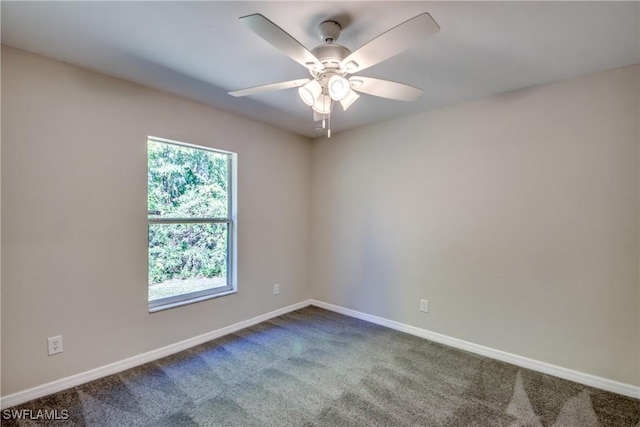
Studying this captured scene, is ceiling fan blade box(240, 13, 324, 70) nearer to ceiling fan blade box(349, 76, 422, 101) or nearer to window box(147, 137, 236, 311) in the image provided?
ceiling fan blade box(349, 76, 422, 101)

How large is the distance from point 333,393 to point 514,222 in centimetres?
196

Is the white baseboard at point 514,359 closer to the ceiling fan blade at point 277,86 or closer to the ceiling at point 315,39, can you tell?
the ceiling at point 315,39

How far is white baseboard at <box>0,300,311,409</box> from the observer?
1948mm

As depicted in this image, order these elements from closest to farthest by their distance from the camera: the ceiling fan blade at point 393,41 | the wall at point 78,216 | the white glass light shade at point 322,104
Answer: the ceiling fan blade at point 393,41, the white glass light shade at point 322,104, the wall at point 78,216

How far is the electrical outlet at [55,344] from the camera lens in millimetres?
2061

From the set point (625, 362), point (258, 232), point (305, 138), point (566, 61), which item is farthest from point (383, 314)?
point (566, 61)

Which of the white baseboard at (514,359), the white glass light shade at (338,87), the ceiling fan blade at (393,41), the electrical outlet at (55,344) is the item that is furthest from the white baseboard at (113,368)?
the ceiling fan blade at (393,41)

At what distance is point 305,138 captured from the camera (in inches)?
156

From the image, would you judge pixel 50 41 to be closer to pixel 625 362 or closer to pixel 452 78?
pixel 452 78

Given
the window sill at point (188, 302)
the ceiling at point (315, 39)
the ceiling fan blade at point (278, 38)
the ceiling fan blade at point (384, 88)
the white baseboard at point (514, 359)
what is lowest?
the white baseboard at point (514, 359)

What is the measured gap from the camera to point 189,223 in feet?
9.42

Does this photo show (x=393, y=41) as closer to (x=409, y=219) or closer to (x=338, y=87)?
(x=338, y=87)

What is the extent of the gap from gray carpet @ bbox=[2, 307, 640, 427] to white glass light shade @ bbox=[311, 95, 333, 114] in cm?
187

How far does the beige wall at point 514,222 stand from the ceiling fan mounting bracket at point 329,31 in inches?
48.0
